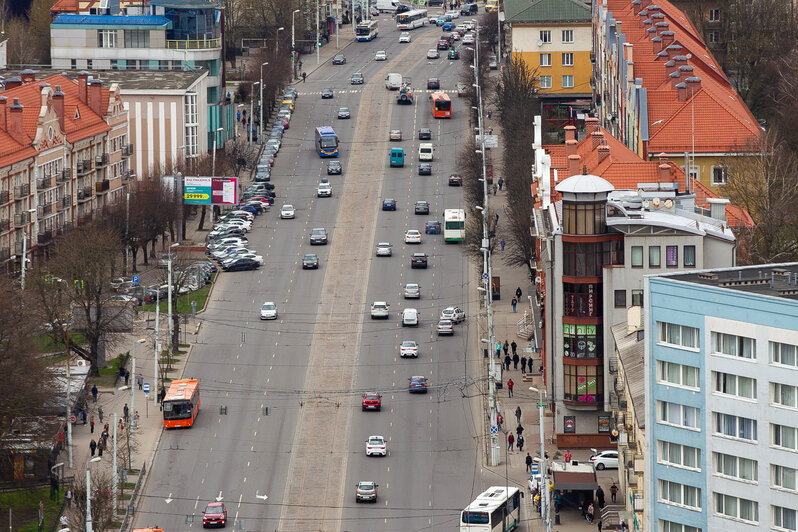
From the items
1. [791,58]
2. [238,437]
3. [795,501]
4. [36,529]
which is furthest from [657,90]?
[795,501]

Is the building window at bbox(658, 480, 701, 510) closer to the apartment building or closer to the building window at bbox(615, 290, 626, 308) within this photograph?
the apartment building

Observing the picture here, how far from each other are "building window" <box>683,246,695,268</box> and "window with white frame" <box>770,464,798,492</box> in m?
40.3

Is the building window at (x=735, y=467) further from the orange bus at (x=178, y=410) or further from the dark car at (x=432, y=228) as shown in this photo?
the dark car at (x=432, y=228)

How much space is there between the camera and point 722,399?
277ft

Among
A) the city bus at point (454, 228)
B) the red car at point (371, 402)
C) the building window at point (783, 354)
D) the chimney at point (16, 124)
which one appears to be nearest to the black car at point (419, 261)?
the city bus at point (454, 228)

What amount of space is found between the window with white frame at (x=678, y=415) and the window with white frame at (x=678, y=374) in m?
1.02

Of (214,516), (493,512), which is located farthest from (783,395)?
(214,516)

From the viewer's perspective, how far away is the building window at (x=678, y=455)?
3401 inches

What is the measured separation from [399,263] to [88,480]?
69964 millimetres

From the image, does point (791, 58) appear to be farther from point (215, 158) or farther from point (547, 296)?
point (547, 296)

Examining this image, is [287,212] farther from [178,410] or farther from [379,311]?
[178,410]

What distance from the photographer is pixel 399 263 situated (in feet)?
558

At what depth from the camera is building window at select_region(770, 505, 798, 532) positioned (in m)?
82.2

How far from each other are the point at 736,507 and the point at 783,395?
5690mm
